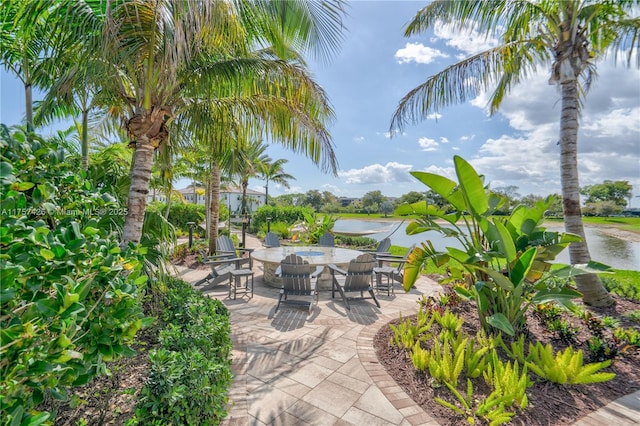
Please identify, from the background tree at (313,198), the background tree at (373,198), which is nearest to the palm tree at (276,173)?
the background tree at (373,198)

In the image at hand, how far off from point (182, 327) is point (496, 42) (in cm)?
908

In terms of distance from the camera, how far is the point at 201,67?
493 centimetres

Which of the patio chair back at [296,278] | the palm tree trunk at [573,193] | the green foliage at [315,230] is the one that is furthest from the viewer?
the green foliage at [315,230]

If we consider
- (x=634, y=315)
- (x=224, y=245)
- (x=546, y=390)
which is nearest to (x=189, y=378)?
(x=546, y=390)

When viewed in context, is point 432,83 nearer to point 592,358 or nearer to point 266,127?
point 266,127

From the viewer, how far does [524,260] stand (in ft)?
11.6

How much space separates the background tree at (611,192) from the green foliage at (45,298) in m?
89.3

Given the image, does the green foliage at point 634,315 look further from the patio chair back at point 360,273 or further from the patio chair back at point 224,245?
the patio chair back at point 224,245

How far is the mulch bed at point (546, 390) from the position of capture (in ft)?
9.03

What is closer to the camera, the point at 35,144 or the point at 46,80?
the point at 35,144

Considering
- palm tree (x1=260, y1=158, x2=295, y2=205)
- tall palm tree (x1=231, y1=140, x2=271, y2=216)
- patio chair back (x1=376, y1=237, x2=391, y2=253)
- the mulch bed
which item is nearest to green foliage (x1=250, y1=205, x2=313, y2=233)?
tall palm tree (x1=231, y1=140, x2=271, y2=216)

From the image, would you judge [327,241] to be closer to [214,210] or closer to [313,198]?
[214,210]

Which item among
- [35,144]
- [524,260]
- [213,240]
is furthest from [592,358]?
[213,240]

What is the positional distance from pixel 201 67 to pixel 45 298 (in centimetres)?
484
